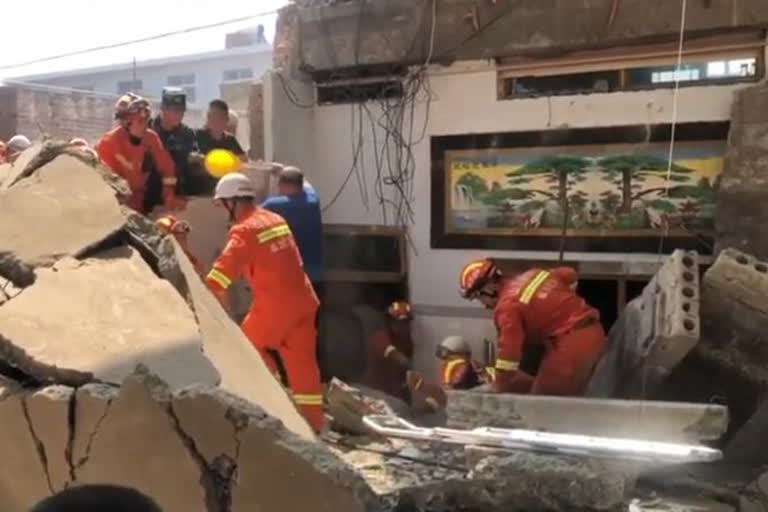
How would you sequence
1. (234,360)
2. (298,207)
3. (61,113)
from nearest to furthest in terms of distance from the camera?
(234,360) → (298,207) → (61,113)

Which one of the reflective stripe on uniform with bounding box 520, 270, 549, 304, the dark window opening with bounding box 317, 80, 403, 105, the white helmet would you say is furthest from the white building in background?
the reflective stripe on uniform with bounding box 520, 270, 549, 304

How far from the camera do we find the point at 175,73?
2788 centimetres

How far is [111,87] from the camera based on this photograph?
93.5ft

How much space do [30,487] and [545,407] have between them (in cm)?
326

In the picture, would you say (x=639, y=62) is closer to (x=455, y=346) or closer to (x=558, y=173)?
(x=558, y=173)

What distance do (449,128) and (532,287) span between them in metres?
2.56

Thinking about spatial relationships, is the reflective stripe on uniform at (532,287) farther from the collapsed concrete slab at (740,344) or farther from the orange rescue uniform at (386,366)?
the orange rescue uniform at (386,366)

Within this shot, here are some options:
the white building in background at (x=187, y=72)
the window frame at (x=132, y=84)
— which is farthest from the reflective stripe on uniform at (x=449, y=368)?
the window frame at (x=132, y=84)

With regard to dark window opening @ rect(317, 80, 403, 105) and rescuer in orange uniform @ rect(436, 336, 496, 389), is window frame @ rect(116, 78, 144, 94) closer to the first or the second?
dark window opening @ rect(317, 80, 403, 105)

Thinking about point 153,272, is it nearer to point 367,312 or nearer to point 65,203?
point 65,203

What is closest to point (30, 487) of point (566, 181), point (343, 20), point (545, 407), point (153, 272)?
point (153, 272)

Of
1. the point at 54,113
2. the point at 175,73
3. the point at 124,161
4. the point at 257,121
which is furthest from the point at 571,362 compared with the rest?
the point at 175,73

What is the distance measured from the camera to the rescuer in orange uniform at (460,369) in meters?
7.04

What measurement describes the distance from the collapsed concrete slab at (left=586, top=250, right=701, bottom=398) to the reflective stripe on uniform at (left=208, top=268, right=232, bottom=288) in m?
2.44
